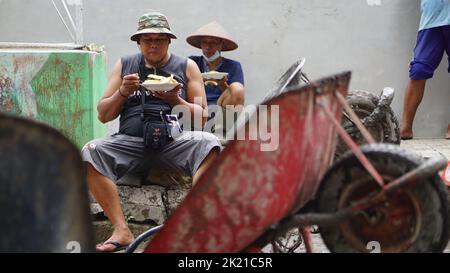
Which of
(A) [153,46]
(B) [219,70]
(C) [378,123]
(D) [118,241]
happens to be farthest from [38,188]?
(B) [219,70]

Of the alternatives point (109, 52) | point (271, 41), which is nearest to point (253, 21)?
point (271, 41)

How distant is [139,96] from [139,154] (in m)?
0.39

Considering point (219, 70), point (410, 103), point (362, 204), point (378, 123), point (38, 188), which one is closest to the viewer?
point (38, 188)

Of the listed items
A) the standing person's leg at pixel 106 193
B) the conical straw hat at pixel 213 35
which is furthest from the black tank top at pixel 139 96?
the conical straw hat at pixel 213 35

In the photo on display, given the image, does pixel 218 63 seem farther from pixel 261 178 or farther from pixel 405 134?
pixel 261 178

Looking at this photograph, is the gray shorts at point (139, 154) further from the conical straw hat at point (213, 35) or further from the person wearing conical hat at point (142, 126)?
the conical straw hat at point (213, 35)

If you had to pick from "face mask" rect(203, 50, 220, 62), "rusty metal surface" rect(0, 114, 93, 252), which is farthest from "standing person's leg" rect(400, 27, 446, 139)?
"rusty metal surface" rect(0, 114, 93, 252)

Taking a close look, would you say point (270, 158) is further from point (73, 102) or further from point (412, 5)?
point (412, 5)

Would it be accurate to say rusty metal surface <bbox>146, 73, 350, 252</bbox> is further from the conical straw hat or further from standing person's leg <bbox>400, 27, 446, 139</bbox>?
standing person's leg <bbox>400, 27, 446, 139</bbox>

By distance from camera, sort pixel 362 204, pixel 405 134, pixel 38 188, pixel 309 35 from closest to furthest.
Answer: pixel 38 188, pixel 362 204, pixel 405 134, pixel 309 35

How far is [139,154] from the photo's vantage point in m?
4.80

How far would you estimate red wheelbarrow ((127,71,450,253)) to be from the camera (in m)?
2.43

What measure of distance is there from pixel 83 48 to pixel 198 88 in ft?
4.67

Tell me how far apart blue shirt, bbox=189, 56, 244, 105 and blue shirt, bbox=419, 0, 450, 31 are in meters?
1.70
